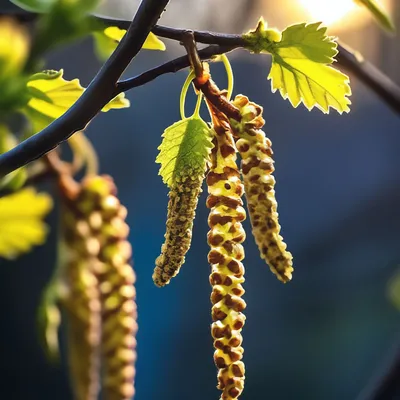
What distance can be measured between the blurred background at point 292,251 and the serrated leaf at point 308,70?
2.11 metres

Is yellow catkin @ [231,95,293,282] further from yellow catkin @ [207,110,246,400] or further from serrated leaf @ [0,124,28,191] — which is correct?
serrated leaf @ [0,124,28,191]

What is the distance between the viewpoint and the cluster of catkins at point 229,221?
0.29 metres

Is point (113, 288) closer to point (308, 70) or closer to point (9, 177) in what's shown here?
point (9, 177)

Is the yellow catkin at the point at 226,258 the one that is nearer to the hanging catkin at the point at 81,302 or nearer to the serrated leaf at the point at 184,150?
the serrated leaf at the point at 184,150

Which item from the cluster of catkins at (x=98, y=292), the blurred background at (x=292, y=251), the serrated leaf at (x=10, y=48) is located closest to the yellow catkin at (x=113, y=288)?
the cluster of catkins at (x=98, y=292)

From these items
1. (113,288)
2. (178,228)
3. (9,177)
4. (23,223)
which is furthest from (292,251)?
(178,228)

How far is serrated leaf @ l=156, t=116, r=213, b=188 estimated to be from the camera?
1.01 feet

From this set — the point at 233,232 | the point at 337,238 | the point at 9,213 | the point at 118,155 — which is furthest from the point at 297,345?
the point at 233,232

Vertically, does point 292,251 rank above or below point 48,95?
below

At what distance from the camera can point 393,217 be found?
2990 millimetres

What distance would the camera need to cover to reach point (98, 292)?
1.78 feet

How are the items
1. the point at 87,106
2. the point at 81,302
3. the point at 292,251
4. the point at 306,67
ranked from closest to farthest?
the point at 87,106 → the point at 306,67 → the point at 81,302 → the point at 292,251

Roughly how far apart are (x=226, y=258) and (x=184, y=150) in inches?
2.1

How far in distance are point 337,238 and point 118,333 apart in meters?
2.50
